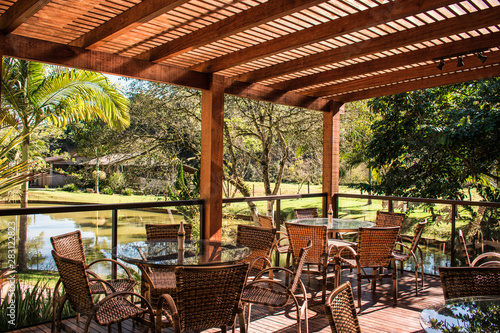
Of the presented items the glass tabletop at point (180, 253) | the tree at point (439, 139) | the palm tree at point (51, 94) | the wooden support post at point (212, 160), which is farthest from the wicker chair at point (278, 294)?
the palm tree at point (51, 94)

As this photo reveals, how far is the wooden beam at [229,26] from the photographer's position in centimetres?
313

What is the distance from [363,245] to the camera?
13.6 feet

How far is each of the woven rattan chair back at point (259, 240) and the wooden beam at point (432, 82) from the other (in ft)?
11.4

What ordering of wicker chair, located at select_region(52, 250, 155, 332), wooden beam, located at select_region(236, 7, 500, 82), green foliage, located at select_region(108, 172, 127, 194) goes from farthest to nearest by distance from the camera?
green foliage, located at select_region(108, 172, 127, 194) < wooden beam, located at select_region(236, 7, 500, 82) < wicker chair, located at select_region(52, 250, 155, 332)

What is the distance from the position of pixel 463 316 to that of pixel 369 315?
88.1 inches

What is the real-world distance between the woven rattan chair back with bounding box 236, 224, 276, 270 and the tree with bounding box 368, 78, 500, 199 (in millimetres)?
6231

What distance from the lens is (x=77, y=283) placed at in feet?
8.74

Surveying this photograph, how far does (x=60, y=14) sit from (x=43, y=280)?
2.84 m

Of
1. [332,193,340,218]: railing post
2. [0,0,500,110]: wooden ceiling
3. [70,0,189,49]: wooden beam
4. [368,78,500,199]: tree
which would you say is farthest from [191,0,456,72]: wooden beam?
[368,78,500,199]: tree

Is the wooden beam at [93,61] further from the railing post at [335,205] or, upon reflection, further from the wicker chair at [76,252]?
the railing post at [335,205]

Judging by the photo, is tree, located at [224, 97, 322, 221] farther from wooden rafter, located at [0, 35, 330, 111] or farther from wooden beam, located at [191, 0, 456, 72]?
wooden beam, located at [191, 0, 456, 72]

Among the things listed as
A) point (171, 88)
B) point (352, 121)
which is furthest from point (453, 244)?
point (171, 88)

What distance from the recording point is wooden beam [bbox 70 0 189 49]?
3.08 meters

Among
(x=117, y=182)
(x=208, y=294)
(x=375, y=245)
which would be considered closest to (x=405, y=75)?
(x=375, y=245)
